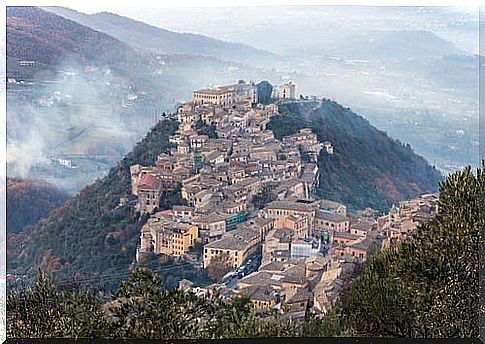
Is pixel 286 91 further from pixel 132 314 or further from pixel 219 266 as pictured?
pixel 132 314

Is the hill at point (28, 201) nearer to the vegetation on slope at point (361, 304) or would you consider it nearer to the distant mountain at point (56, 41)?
the vegetation on slope at point (361, 304)

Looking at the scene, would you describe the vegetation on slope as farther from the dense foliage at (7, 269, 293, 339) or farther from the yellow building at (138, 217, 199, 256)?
the yellow building at (138, 217, 199, 256)

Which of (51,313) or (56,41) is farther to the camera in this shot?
(56,41)

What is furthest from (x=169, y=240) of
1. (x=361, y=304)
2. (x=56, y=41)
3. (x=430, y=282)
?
(x=430, y=282)

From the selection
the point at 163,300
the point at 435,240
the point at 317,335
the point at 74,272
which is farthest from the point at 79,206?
the point at 435,240

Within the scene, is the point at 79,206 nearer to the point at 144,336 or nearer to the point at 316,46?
the point at 144,336

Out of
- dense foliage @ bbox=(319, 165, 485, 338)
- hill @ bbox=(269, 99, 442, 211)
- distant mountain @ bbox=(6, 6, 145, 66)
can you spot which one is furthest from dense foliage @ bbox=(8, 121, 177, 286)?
dense foliage @ bbox=(319, 165, 485, 338)
